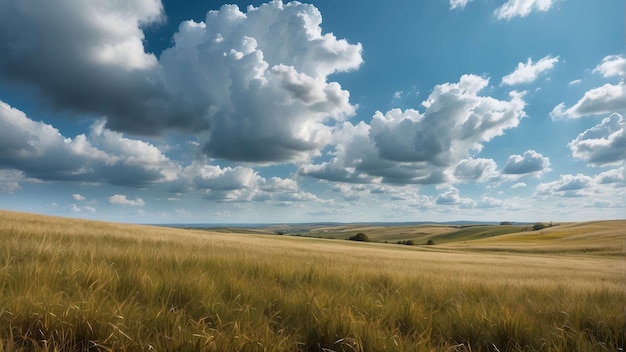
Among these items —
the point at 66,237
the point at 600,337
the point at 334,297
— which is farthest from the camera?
the point at 66,237

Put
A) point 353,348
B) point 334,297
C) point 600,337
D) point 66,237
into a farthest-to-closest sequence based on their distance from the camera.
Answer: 1. point 66,237
2. point 334,297
3. point 600,337
4. point 353,348

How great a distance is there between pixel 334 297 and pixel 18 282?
9.71 feet

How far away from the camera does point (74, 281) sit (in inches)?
137

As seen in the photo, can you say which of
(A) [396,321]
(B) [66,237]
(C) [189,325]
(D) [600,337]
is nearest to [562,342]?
(D) [600,337]

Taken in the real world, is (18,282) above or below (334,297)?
above

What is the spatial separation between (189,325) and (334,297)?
147 centimetres

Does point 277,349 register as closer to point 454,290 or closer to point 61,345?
point 61,345

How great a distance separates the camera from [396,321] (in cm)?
339

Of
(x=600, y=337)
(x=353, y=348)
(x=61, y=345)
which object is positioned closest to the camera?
(x=61, y=345)

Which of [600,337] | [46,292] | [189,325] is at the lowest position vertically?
[600,337]

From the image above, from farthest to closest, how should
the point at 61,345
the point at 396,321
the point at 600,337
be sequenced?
the point at 396,321, the point at 600,337, the point at 61,345

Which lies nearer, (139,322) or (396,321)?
(139,322)

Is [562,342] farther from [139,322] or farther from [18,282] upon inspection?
[18,282]

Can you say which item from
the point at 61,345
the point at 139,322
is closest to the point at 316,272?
the point at 139,322
